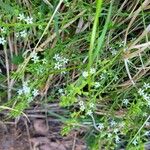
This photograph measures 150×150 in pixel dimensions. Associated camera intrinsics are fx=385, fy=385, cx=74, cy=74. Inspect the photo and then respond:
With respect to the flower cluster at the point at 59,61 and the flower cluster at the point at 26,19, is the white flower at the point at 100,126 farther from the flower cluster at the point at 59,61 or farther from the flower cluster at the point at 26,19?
the flower cluster at the point at 26,19

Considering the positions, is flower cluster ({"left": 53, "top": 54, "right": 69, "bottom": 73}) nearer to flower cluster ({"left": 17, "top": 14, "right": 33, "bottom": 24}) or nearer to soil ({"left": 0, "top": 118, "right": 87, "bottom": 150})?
flower cluster ({"left": 17, "top": 14, "right": 33, "bottom": 24})

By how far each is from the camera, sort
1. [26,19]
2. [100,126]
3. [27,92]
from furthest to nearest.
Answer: [100,126] → [27,92] → [26,19]

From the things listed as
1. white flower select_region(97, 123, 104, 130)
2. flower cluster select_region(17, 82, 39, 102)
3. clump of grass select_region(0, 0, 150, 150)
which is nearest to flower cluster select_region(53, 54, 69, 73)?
clump of grass select_region(0, 0, 150, 150)

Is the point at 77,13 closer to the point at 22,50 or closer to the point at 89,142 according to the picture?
the point at 22,50

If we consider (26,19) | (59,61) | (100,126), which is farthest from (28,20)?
(100,126)

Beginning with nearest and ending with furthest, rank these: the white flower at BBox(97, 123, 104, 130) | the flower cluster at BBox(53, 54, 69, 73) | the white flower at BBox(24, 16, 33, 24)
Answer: the white flower at BBox(24, 16, 33, 24) → the flower cluster at BBox(53, 54, 69, 73) → the white flower at BBox(97, 123, 104, 130)

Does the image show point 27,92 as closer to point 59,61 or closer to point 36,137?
point 59,61
